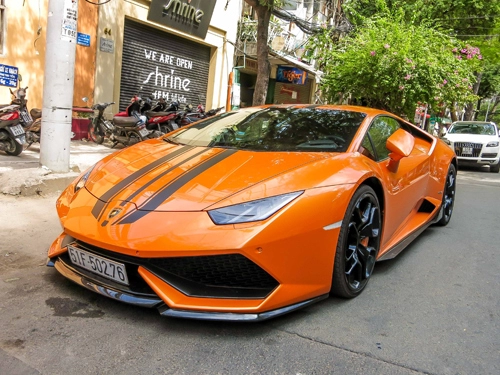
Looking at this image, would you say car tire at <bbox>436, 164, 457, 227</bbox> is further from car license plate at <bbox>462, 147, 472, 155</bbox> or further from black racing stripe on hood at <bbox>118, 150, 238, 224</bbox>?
car license plate at <bbox>462, 147, 472, 155</bbox>

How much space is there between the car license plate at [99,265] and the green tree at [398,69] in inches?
359

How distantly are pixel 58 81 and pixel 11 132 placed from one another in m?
2.14

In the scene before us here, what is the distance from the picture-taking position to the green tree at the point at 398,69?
10180 mm

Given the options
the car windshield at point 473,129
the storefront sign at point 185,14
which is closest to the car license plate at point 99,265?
the storefront sign at point 185,14

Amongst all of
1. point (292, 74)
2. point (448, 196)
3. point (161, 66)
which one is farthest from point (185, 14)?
point (448, 196)

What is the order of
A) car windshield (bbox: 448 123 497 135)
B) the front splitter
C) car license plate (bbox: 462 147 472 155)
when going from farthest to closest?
car windshield (bbox: 448 123 497 135) < car license plate (bbox: 462 147 472 155) < the front splitter

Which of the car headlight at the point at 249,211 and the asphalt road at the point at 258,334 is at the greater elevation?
the car headlight at the point at 249,211

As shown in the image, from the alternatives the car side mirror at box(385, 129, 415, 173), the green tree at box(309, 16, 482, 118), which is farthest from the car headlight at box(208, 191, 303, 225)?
the green tree at box(309, 16, 482, 118)

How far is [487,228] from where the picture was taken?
5246mm

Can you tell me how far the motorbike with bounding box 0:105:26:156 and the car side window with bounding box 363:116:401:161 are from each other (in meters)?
5.56

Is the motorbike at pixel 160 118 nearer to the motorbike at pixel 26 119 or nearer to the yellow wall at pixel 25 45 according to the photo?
Result: the motorbike at pixel 26 119

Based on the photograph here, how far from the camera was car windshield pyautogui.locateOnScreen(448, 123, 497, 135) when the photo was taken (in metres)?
13.9

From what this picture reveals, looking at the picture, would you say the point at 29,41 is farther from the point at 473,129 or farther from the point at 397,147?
the point at 473,129

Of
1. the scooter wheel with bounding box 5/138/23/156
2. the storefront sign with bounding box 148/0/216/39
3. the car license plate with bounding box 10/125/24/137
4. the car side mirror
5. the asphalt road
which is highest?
the storefront sign with bounding box 148/0/216/39
